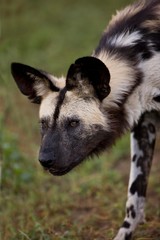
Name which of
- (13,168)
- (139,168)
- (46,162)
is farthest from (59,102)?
(13,168)

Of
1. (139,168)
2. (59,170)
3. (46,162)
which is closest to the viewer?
(46,162)

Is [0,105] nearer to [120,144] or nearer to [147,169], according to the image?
[120,144]

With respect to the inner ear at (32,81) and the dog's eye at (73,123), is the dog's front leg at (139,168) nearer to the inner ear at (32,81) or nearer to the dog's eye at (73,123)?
the dog's eye at (73,123)

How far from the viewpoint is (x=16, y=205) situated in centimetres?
536

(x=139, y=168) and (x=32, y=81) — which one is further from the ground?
(x=32, y=81)

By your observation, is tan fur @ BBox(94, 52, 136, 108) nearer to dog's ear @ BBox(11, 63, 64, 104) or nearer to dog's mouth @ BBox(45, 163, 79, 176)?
dog's ear @ BBox(11, 63, 64, 104)

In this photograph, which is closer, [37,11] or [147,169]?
[147,169]

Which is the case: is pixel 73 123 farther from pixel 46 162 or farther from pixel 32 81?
pixel 32 81

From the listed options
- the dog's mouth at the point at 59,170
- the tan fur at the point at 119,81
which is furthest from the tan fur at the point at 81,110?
the dog's mouth at the point at 59,170

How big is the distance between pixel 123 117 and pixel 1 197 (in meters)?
1.70

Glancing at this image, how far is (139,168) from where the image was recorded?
15.4 ft

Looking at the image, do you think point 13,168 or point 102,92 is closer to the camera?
point 102,92

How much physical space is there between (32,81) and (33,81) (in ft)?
0.04

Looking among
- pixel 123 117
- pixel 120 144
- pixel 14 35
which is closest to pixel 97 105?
pixel 123 117
